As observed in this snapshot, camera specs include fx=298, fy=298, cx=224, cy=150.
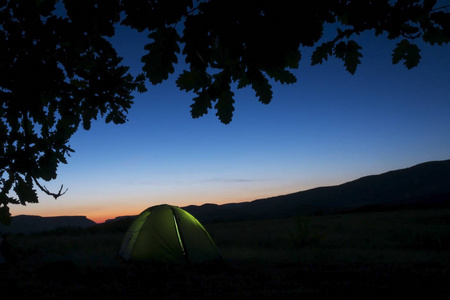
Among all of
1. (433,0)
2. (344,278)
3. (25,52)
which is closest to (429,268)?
(344,278)

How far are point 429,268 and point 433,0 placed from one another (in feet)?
26.4

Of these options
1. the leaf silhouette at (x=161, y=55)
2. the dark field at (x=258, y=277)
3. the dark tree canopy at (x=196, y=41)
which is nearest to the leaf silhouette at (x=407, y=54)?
the dark tree canopy at (x=196, y=41)

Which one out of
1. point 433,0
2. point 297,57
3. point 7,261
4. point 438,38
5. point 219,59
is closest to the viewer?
point 433,0

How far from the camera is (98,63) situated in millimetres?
2561

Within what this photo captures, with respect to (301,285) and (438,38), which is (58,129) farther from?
(301,285)

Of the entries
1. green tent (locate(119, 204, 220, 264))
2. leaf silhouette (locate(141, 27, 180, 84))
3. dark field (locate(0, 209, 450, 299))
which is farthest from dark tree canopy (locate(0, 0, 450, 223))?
green tent (locate(119, 204, 220, 264))

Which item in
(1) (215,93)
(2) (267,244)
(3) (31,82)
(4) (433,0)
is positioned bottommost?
(2) (267,244)

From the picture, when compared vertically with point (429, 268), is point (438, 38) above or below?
above

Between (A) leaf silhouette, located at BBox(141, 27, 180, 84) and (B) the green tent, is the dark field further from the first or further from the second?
(A) leaf silhouette, located at BBox(141, 27, 180, 84)

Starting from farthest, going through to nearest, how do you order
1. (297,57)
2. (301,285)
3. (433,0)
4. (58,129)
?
(301,285) < (58,129) < (297,57) < (433,0)

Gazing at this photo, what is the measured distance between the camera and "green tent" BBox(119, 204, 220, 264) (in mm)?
8805

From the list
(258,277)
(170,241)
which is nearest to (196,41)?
(258,277)

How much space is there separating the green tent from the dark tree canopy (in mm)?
6666

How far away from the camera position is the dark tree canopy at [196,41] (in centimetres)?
140
